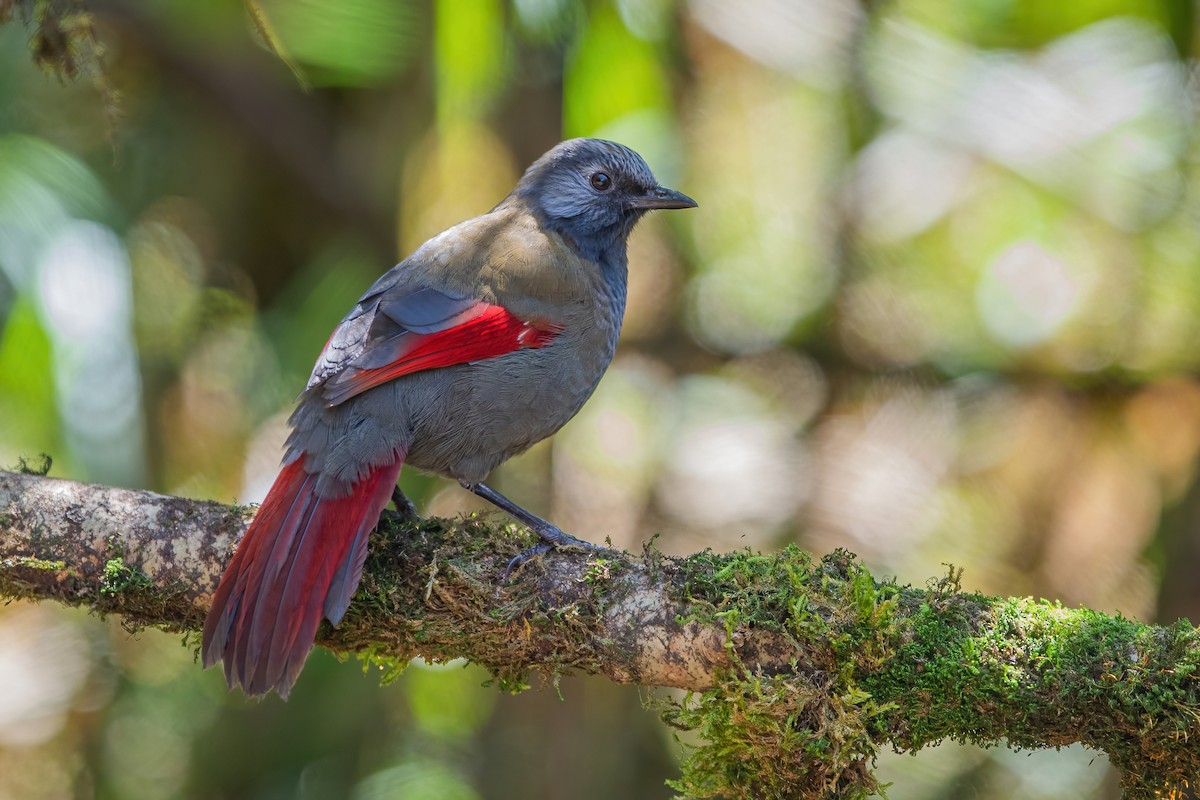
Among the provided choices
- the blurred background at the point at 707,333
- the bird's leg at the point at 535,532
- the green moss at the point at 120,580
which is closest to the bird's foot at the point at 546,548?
the bird's leg at the point at 535,532

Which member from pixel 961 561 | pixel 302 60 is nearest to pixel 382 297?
pixel 302 60

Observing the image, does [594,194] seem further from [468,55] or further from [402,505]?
[402,505]

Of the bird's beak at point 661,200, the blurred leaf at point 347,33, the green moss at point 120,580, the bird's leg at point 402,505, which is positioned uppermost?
the blurred leaf at point 347,33

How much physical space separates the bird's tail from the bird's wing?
1.26 ft

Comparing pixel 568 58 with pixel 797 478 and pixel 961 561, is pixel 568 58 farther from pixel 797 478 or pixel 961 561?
pixel 961 561

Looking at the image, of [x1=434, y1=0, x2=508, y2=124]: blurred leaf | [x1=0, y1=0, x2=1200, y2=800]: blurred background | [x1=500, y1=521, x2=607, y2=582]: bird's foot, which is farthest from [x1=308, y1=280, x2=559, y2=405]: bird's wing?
[x1=0, y1=0, x2=1200, y2=800]: blurred background

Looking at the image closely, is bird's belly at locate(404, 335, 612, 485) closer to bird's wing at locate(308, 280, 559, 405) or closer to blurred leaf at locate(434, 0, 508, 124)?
bird's wing at locate(308, 280, 559, 405)

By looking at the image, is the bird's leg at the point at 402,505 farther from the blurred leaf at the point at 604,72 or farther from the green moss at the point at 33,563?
the blurred leaf at the point at 604,72

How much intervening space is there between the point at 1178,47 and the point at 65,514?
4671 millimetres

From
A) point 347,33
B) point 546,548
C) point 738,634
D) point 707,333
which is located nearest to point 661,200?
point 707,333

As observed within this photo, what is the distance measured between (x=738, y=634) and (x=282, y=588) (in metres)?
1.10

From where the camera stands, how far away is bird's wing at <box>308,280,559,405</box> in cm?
314

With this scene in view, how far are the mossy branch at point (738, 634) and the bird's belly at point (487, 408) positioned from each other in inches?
14.2

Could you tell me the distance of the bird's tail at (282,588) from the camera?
2652 mm
